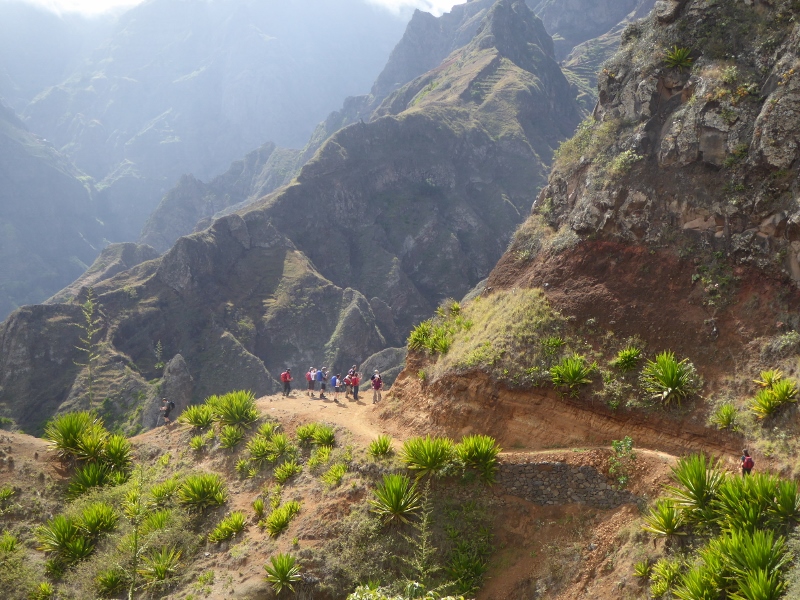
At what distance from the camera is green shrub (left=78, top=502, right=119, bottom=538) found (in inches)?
576

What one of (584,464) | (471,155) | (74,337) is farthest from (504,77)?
(584,464)

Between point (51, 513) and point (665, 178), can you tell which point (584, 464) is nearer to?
point (665, 178)

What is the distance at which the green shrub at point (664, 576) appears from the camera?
10008 mm

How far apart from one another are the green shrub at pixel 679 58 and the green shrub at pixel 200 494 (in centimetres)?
1942

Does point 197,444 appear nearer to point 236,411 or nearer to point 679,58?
point 236,411

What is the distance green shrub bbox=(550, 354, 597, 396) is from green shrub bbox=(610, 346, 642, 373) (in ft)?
2.08

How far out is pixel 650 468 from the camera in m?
12.6

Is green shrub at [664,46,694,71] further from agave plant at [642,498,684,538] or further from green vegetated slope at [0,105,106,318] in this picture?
green vegetated slope at [0,105,106,318]

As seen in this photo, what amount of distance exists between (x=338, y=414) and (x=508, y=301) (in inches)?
286

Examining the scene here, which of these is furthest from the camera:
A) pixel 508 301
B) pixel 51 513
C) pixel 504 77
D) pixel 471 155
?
pixel 504 77

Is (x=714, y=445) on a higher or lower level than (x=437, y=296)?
higher

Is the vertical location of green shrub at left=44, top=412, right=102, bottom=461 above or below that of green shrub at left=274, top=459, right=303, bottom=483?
above

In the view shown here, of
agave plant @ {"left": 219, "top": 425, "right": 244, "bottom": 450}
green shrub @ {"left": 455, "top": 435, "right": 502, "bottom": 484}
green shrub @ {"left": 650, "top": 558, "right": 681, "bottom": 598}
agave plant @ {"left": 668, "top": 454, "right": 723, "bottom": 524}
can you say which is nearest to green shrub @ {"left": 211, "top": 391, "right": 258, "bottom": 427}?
agave plant @ {"left": 219, "top": 425, "right": 244, "bottom": 450}

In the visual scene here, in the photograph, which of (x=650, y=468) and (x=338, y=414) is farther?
(x=338, y=414)
